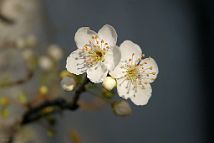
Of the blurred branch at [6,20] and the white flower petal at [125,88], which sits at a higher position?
the white flower petal at [125,88]

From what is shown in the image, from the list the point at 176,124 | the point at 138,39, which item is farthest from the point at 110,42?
the point at 176,124

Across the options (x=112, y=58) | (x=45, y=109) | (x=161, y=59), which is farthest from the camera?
(x=161, y=59)

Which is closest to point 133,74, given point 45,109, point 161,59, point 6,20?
point 45,109

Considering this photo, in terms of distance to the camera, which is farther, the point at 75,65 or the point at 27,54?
the point at 27,54

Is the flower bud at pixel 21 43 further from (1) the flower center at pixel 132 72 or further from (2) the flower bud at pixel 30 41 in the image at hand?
(1) the flower center at pixel 132 72

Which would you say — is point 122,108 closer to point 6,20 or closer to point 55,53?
point 55,53

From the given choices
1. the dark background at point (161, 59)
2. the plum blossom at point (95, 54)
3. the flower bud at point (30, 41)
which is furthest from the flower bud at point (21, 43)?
the plum blossom at point (95, 54)
